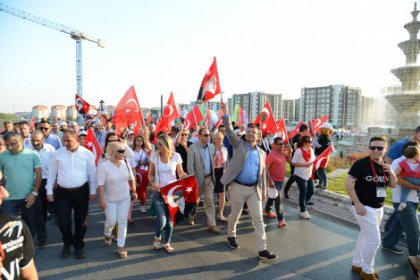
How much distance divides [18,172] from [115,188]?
134 centimetres

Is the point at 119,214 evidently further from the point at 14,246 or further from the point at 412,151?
the point at 412,151

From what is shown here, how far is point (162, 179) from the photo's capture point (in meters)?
4.67

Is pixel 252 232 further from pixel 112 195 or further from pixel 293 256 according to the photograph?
pixel 112 195

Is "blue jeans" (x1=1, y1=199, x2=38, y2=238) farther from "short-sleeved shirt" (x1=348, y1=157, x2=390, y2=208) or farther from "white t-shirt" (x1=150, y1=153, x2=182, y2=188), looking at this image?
"short-sleeved shirt" (x1=348, y1=157, x2=390, y2=208)

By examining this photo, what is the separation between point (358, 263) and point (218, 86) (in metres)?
4.57

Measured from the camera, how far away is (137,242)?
4.93 m

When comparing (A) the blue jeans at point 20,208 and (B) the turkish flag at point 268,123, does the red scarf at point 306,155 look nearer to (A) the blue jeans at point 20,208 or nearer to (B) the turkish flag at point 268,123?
(B) the turkish flag at point 268,123

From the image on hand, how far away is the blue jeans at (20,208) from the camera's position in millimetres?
4176

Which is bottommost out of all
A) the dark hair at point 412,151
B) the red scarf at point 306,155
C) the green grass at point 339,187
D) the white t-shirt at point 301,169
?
the green grass at point 339,187

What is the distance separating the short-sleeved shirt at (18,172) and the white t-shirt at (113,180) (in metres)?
0.99

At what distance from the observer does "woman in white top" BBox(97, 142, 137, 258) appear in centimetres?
424

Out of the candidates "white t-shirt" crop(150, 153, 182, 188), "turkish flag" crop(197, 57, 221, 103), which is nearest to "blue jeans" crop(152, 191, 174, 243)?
"white t-shirt" crop(150, 153, 182, 188)

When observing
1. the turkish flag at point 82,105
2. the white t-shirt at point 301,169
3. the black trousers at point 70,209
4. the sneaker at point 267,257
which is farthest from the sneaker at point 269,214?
the turkish flag at point 82,105

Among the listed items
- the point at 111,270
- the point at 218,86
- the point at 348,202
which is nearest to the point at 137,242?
the point at 111,270
